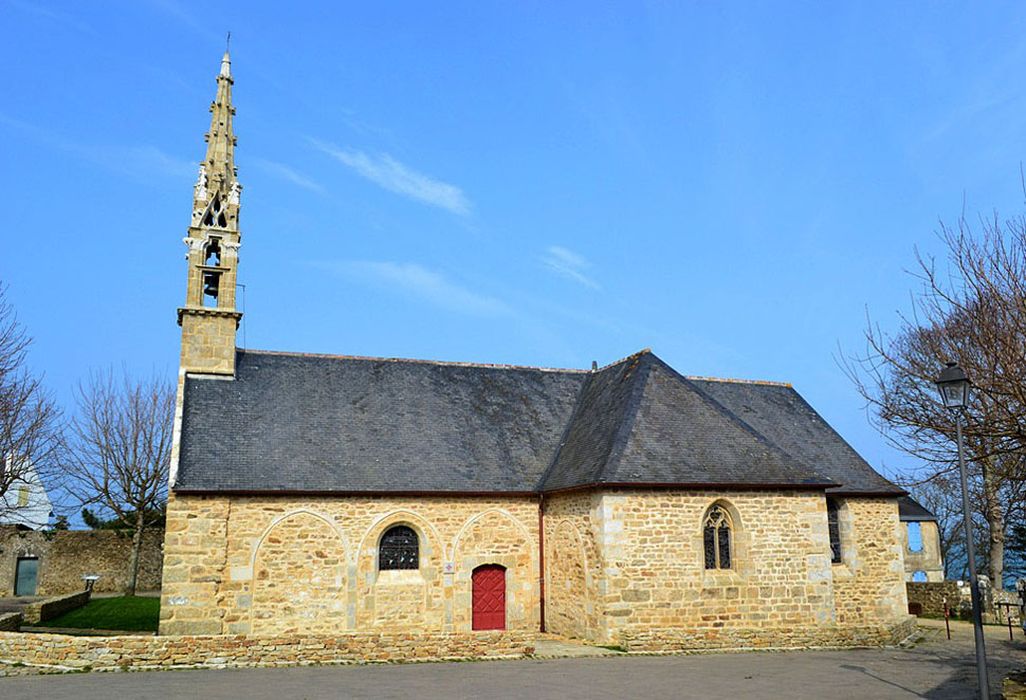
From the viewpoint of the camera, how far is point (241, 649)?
13.3 meters

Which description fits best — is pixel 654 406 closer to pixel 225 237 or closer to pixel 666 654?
pixel 666 654

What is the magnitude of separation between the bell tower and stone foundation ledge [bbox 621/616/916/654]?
1203 cm

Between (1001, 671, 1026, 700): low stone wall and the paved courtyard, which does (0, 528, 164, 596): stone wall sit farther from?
(1001, 671, 1026, 700): low stone wall

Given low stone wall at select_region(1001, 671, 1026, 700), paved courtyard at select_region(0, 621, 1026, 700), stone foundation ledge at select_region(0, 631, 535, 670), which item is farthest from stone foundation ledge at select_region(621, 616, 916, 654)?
low stone wall at select_region(1001, 671, 1026, 700)

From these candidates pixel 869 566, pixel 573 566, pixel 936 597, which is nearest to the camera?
pixel 573 566

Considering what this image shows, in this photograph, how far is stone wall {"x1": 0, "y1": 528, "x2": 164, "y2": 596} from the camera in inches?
1251

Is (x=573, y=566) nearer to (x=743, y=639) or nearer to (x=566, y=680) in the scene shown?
(x=743, y=639)

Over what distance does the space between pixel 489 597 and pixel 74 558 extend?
73.0 ft

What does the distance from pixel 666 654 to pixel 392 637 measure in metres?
5.50

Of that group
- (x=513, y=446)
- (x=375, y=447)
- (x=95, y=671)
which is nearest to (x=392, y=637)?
(x=95, y=671)

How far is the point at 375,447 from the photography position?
19.2m

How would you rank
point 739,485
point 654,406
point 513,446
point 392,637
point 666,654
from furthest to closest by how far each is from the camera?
1. point 513,446
2. point 654,406
3. point 739,485
4. point 666,654
5. point 392,637

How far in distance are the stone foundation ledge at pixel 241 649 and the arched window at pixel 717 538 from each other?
4.85 m

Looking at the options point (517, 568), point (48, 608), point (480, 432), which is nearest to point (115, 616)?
point (48, 608)
